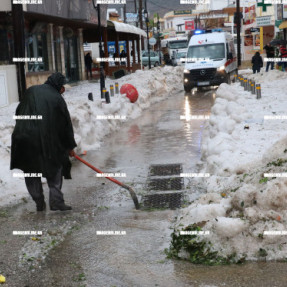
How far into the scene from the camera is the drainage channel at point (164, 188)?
24.2 ft

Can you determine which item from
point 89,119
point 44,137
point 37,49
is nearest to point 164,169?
point 44,137

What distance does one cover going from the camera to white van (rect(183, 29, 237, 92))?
2456 centimetres

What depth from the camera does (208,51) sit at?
2555 cm

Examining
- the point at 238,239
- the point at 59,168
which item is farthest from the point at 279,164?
the point at 59,168

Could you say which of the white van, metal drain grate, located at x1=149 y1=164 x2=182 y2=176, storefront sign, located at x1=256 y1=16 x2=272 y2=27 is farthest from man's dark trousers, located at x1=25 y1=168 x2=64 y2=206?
storefront sign, located at x1=256 y1=16 x2=272 y2=27

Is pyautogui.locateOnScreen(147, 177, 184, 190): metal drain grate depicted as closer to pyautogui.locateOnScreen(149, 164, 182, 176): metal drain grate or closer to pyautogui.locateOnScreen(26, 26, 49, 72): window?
pyautogui.locateOnScreen(149, 164, 182, 176): metal drain grate

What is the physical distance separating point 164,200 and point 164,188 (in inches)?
27.0

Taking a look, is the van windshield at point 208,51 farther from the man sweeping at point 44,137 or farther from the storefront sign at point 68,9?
the man sweeping at point 44,137

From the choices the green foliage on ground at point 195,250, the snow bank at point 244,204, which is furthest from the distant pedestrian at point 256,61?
the green foliage on ground at point 195,250

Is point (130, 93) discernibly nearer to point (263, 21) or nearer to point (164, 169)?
point (164, 169)

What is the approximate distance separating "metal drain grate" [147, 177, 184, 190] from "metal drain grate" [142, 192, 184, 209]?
373 mm

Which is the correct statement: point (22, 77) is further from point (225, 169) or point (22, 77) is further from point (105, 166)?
point (225, 169)

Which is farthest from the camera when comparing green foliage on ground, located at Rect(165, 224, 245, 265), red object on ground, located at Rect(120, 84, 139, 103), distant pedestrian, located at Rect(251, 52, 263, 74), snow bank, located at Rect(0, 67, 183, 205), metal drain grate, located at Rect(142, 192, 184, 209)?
distant pedestrian, located at Rect(251, 52, 263, 74)

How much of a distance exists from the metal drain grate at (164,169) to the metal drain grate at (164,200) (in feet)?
4.32
